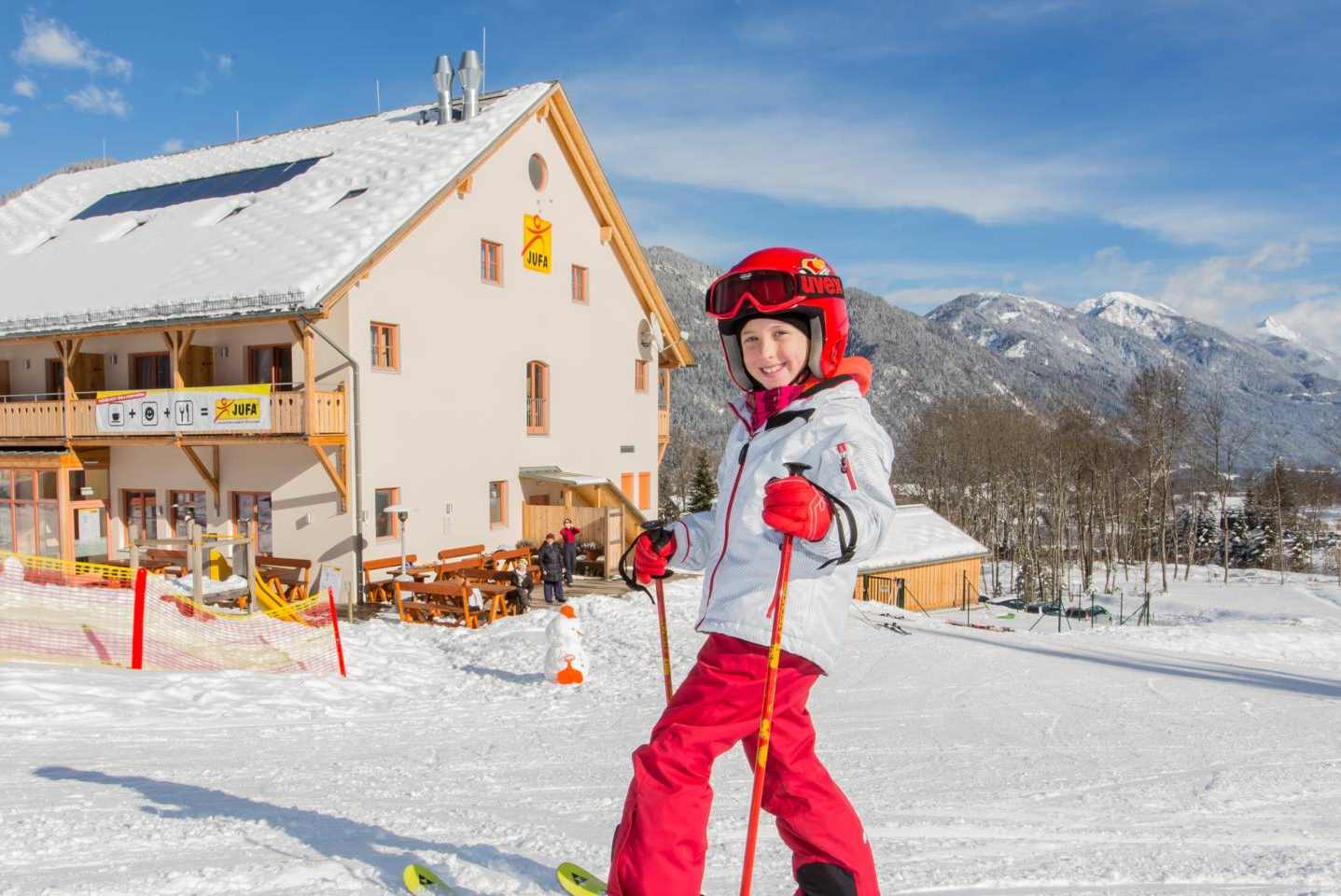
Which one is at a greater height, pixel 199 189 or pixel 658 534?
pixel 199 189

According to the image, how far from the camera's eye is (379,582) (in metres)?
18.8

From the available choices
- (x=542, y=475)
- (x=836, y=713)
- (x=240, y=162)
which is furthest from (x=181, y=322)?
(x=836, y=713)

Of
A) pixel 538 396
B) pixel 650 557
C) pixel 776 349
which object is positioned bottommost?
pixel 650 557

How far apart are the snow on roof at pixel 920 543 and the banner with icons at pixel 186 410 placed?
1946cm

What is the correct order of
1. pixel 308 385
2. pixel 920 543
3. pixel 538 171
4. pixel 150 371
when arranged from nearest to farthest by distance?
pixel 308 385
pixel 150 371
pixel 538 171
pixel 920 543

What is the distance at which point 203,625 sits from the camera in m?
10.8

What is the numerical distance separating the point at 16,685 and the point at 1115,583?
51744 mm

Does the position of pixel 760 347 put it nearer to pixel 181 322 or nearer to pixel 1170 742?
pixel 1170 742

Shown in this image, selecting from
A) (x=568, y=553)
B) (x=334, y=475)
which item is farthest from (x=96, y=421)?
(x=568, y=553)

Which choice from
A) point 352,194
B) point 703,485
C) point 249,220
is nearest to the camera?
point 352,194

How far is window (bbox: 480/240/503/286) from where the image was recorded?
2162cm

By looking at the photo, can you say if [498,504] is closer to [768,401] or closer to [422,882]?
[422,882]

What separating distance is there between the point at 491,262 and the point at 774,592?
20.0 m

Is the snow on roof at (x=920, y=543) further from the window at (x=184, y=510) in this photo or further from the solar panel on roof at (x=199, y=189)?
the solar panel on roof at (x=199, y=189)
